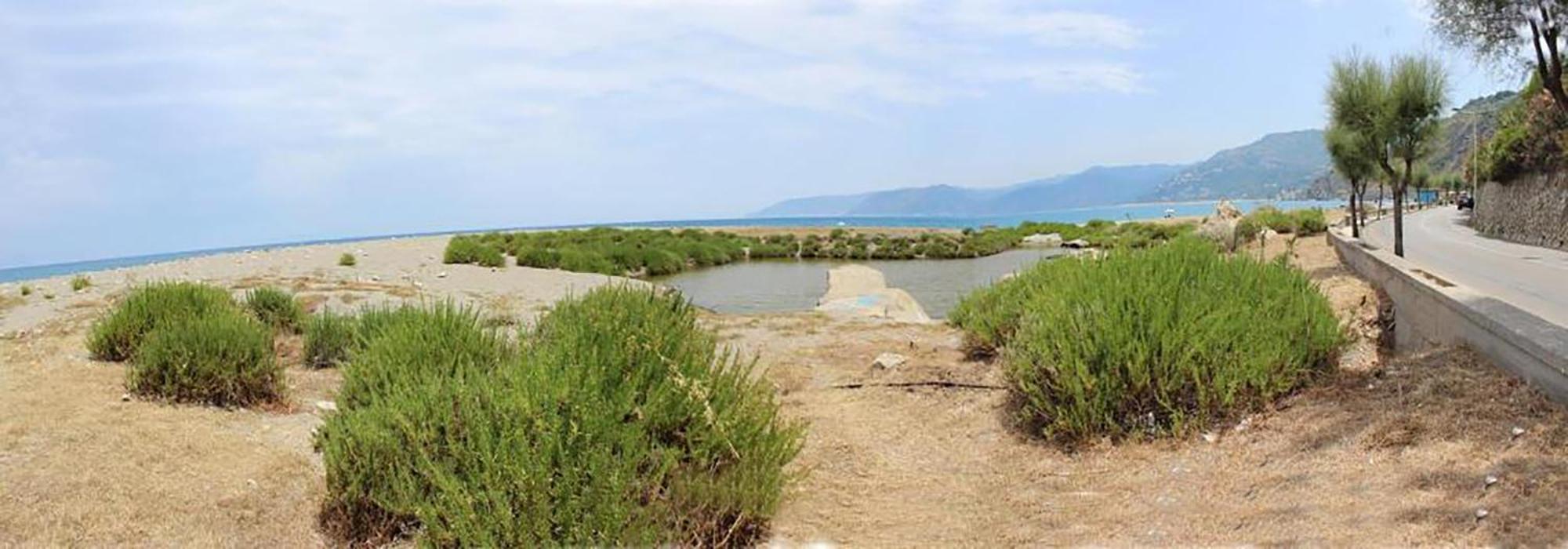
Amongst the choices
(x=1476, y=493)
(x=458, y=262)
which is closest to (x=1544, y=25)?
(x=1476, y=493)

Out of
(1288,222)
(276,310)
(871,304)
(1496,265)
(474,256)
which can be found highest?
(474,256)

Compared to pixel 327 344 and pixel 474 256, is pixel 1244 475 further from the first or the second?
pixel 474 256

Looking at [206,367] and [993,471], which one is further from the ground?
[206,367]

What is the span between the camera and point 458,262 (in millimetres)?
31781

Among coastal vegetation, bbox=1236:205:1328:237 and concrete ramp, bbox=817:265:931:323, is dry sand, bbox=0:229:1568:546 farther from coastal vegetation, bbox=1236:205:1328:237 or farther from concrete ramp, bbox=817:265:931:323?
coastal vegetation, bbox=1236:205:1328:237

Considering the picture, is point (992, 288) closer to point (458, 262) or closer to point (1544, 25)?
point (1544, 25)

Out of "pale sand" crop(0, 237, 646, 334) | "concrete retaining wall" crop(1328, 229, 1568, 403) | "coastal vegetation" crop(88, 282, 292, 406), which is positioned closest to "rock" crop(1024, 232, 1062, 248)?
"pale sand" crop(0, 237, 646, 334)

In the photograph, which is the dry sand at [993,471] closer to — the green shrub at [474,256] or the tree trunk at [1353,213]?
the green shrub at [474,256]

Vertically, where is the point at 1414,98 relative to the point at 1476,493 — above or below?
above

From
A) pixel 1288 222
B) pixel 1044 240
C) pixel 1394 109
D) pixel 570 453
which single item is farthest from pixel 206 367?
pixel 1044 240

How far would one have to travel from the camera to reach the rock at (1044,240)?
5081 centimetres

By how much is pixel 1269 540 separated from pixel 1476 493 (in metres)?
0.94

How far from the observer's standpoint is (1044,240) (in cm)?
5325

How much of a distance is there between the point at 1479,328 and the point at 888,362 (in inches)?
195
